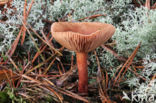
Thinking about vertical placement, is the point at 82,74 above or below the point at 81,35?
below

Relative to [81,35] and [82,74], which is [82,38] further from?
[82,74]

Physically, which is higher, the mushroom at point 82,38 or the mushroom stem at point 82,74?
the mushroom at point 82,38

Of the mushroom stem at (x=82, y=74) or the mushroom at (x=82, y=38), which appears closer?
the mushroom at (x=82, y=38)

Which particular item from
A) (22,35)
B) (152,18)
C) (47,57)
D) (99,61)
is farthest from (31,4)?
(152,18)

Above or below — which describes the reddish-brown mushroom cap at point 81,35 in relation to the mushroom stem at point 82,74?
above

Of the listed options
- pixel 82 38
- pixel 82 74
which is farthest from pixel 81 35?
pixel 82 74

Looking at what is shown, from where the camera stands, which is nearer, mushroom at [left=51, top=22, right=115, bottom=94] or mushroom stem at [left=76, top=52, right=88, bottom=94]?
mushroom at [left=51, top=22, right=115, bottom=94]

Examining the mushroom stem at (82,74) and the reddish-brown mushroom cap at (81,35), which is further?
the mushroom stem at (82,74)

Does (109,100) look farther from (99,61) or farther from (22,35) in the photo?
(22,35)
